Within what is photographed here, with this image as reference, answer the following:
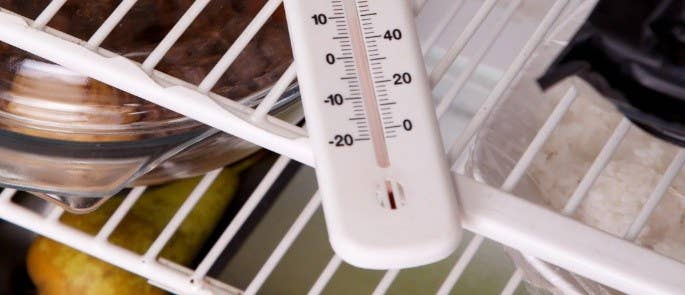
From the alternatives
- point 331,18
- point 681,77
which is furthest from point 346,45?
point 681,77

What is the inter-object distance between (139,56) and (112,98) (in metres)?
0.04

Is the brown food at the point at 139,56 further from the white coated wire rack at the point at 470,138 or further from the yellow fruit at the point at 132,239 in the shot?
the yellow fruit at the point at 132,239

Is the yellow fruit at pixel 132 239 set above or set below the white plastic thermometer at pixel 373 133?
above

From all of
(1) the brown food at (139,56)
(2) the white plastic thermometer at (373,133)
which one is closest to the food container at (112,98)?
(1) the brown food at (139,56)

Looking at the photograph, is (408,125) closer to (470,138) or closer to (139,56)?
(470,138)

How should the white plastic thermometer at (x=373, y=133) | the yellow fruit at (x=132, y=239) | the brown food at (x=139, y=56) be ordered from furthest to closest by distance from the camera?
the yellow fruit at (x=132, y=239) < the brown food at (x=139, y=56) < the white plastic thermometer at (x=373, y=133)

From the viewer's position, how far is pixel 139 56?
1.52 ft

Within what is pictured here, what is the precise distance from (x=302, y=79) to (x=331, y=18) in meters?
0.04

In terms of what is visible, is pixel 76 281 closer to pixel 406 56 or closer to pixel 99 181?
pixel 99 181

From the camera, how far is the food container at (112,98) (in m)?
0.47

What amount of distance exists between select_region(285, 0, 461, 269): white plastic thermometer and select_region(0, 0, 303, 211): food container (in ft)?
0.35

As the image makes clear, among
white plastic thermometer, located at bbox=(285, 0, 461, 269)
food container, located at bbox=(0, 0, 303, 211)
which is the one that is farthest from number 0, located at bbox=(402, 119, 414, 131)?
food container, located at bbox=(0, 0, 303, 211)

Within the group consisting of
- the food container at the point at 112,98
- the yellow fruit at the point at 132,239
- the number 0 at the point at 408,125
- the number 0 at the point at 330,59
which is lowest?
the number 0 at the point at 408,125

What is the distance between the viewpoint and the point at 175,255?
2.56 ft
